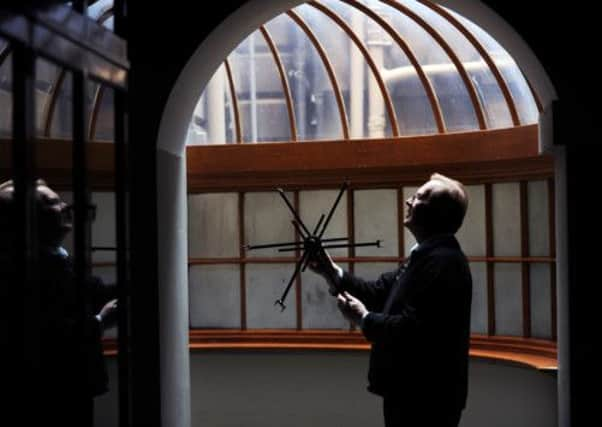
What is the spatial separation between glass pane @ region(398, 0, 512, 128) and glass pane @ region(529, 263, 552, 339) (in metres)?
1.33

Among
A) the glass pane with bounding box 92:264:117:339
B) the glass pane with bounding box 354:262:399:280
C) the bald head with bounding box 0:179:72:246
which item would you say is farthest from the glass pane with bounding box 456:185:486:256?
the bald head with bounding box 0:179:72:246

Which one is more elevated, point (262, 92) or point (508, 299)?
point (262, 92)

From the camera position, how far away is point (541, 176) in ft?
27.1

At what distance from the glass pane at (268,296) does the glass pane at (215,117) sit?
1.30 m

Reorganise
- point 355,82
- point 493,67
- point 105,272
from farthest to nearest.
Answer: point 355,82
point 493,67
point 105,272

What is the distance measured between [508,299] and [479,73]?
78.3 inches

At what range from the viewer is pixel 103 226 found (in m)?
4.96

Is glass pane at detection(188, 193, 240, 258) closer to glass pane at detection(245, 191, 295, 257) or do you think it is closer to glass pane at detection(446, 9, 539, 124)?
glass pane at detection(245, 191, 295, 257)

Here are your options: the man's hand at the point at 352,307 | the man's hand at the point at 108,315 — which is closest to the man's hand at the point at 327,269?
the man's hand at the point at 352,307

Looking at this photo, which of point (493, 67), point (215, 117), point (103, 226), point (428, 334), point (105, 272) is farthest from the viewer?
point (215, 117)

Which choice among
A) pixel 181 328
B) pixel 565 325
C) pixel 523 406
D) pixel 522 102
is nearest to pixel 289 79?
pixel 522 102

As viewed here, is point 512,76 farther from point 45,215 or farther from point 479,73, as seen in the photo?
point 45,215

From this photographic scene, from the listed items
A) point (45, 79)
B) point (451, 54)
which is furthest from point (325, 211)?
point (45, 79)

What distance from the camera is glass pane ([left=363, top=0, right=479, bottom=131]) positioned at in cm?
895
